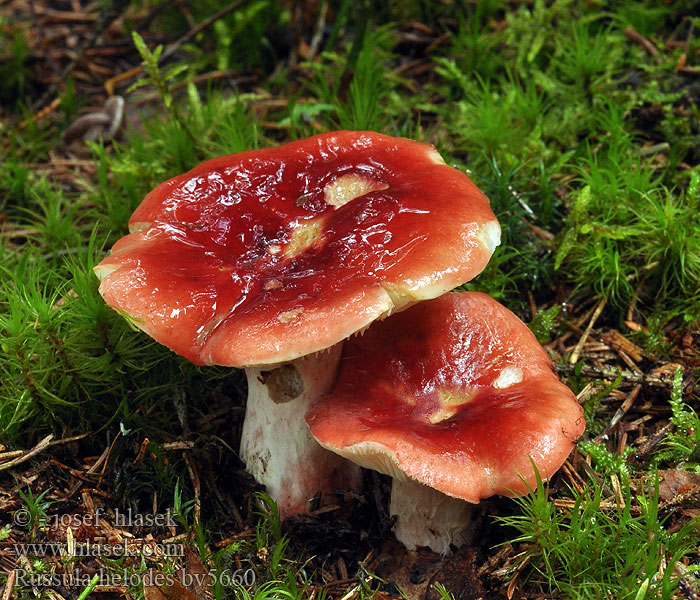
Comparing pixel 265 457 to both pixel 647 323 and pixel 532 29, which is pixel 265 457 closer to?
pixel 647 323

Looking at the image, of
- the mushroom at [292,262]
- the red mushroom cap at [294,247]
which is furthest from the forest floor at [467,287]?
the red mushroom cap at [294,247]

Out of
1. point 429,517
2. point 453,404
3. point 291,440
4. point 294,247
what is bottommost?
point 429,517

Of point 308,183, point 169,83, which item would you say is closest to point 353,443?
point 308,183

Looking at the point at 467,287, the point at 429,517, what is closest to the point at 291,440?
the point at 429,517

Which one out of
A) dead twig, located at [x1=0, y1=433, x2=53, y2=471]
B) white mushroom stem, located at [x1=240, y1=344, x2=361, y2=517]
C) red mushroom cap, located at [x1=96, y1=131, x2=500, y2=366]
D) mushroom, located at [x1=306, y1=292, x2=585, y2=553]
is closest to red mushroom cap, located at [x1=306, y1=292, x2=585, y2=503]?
mushroom, located at [x1=306, y1=292, x2=585, y2=553]

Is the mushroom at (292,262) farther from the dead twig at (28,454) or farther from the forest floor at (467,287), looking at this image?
A: the dead twig at (28,454)

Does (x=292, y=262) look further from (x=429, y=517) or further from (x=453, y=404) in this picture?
(x=429, y=517)

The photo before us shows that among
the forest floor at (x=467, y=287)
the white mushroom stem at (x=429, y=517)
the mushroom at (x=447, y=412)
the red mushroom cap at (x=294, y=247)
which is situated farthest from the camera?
the white mushroom stem at (x=429, y=517)
